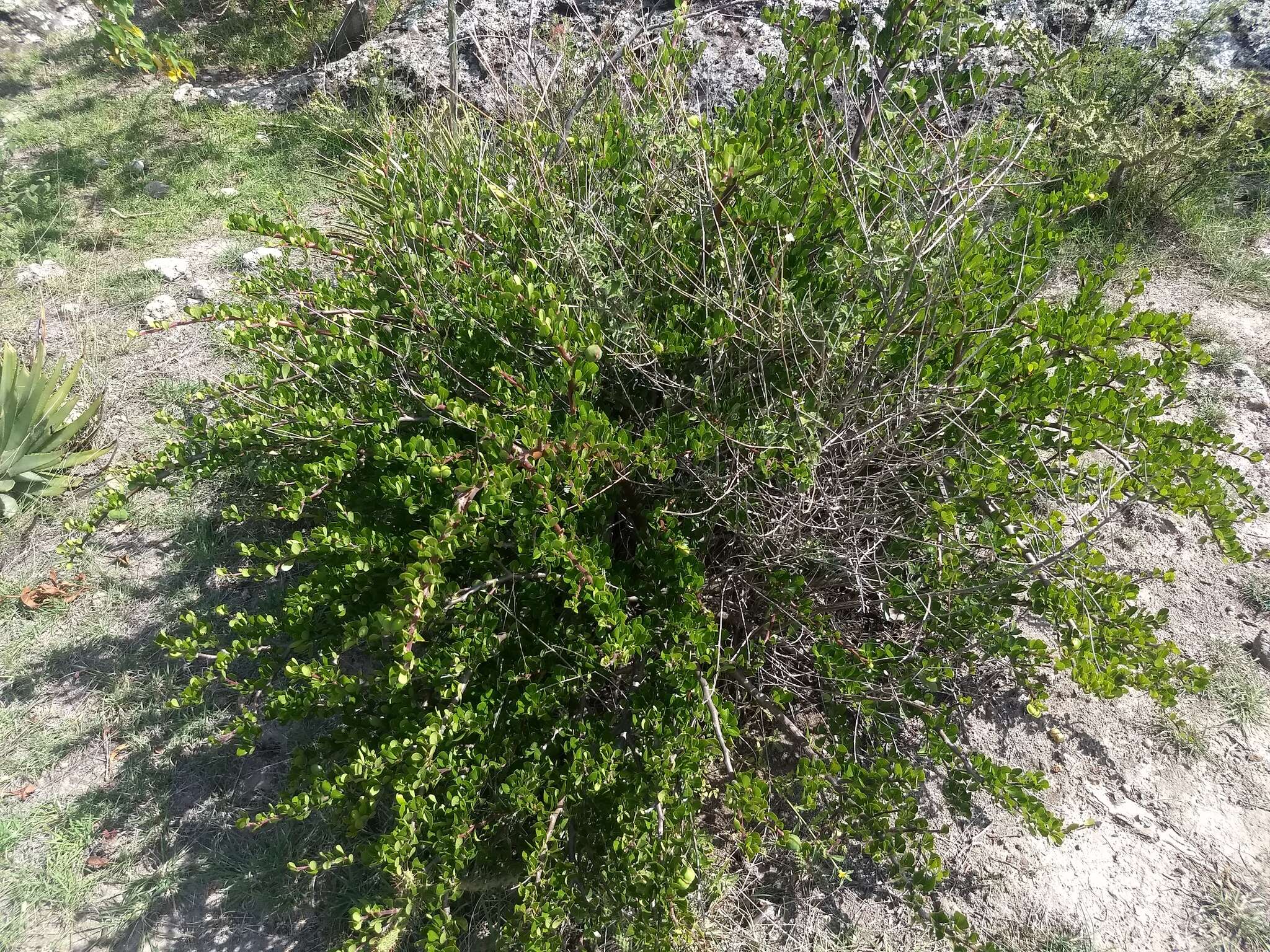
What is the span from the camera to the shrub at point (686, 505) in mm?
1791

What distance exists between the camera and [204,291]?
14.1ft

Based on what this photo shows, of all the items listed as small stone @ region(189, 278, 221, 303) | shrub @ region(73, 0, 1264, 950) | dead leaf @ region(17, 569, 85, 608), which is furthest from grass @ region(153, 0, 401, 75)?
shrub @ region(73, 0, 1264, 950)

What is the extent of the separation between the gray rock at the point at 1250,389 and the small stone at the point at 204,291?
5.25m

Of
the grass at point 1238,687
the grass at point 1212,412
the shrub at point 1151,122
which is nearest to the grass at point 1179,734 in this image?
the grass at point 1238,687

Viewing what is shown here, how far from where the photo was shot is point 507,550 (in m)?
2.10

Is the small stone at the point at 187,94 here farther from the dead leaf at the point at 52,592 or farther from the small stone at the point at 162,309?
the dead leaf at the point at 52,592

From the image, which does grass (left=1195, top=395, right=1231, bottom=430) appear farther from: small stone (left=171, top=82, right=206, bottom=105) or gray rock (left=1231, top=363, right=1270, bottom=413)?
small stone (left=171, top=82, right=206, bottom=105)

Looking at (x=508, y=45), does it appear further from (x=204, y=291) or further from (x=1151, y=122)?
(x=1151, y=122)

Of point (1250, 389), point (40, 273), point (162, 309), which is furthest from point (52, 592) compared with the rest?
point (1250, 389)

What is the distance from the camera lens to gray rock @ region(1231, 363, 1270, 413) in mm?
3180

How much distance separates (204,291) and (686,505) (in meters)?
3.67

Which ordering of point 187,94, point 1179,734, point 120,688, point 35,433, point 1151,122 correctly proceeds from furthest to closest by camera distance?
point 187,94, point 1151,122, point 35,433, point 120,688, point 1179,734

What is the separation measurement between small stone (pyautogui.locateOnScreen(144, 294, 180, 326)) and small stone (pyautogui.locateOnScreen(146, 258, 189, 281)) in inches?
10.9

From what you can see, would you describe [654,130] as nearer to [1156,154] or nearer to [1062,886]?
[1062,886]
